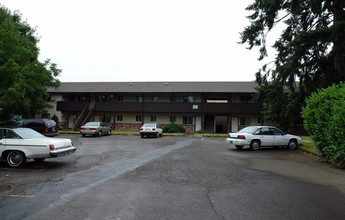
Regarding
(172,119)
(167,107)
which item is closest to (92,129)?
(167,107)

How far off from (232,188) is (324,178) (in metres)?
3.45

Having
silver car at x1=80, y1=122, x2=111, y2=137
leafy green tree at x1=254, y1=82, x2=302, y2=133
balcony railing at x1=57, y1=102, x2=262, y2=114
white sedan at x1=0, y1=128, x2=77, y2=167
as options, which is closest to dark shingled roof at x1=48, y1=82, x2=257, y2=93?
balcony railing at x1=57, y1=102, x2=262, y2=114

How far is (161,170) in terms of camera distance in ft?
27.1

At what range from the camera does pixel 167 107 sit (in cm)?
3247

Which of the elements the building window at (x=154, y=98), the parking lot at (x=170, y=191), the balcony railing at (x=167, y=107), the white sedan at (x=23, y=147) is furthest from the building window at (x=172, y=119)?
the white sedan at (x=23, y=147)

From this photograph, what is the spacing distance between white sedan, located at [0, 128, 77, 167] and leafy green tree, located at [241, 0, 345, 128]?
15.0 meters

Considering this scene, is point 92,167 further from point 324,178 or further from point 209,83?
point 209,83

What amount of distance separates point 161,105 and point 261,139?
1974cm

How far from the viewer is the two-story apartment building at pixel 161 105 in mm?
31781

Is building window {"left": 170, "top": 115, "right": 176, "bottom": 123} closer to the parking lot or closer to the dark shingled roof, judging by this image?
the dark shingled roof

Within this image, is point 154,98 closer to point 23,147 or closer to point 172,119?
point 172,119

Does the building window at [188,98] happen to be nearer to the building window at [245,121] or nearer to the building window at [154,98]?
the building window at [154,98]

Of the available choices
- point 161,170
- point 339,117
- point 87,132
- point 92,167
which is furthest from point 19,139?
point 87,132

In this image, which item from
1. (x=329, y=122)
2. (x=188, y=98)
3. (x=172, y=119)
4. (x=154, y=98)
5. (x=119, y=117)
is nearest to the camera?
(x=329, y=122)
